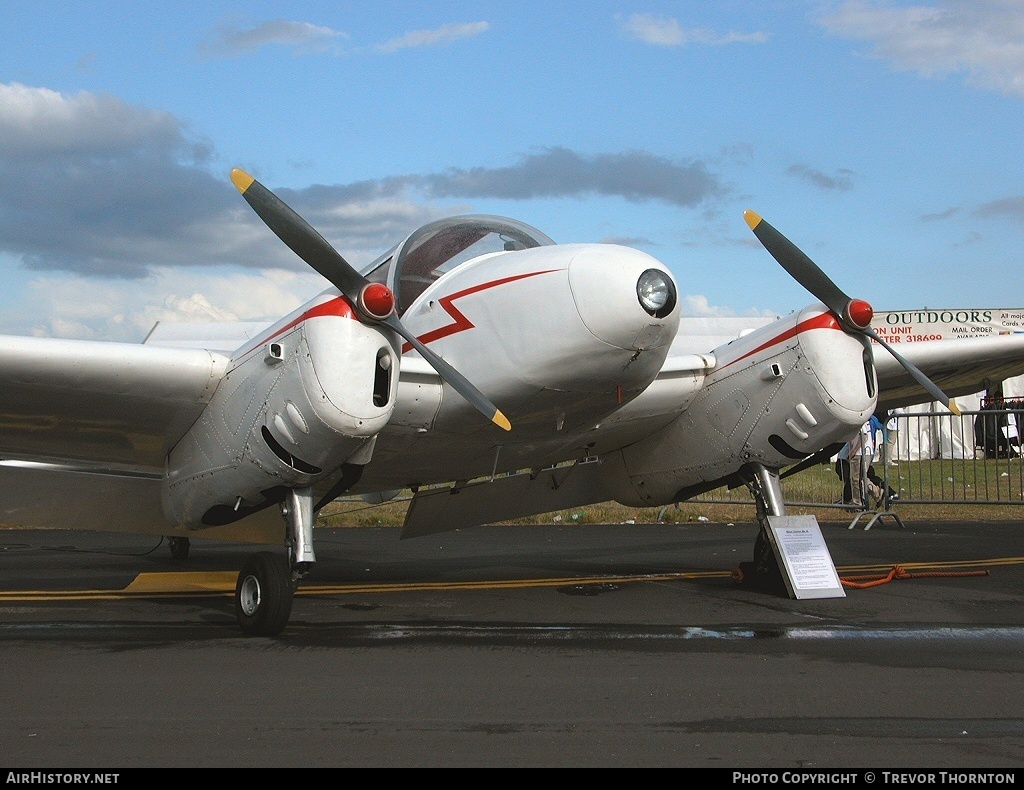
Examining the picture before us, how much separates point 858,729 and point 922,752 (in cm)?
42

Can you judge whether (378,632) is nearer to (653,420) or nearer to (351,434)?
(351,434)

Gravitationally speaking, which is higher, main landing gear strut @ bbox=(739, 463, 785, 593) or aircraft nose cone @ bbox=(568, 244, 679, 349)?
aircraft nose cone @ bbox=(568, 244, 679, 349)

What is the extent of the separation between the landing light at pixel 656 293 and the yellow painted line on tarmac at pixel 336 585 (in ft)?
13.1

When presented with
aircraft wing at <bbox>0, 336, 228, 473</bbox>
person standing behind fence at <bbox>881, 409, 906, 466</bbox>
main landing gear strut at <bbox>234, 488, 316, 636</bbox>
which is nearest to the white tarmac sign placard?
main landing gear strut at <bbox>234, 488, 316, 636</bbox>

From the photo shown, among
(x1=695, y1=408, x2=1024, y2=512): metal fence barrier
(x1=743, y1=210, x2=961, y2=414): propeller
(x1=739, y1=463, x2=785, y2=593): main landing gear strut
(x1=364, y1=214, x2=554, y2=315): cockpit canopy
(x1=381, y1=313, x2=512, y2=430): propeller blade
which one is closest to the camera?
(x1=381, y1=313, x2=512, y2=430): propeller blade

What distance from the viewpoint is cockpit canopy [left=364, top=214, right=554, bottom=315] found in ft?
26.6

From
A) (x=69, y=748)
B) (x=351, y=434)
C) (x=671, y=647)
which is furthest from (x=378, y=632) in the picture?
(x=69, y=748)

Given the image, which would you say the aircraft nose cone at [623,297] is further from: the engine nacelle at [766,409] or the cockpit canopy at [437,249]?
the engine nacelle at [766,409]

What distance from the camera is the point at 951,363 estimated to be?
973cm

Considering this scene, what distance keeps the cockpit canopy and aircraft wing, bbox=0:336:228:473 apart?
158 cm

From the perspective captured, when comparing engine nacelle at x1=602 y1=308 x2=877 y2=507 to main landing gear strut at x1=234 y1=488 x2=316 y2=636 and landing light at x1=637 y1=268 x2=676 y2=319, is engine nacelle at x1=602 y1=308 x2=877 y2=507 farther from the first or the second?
main landing gear strut at x1=234 y1=488 x2=316 y2=636

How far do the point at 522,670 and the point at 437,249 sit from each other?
374 centimetres

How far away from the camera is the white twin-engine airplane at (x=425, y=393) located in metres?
6.77
